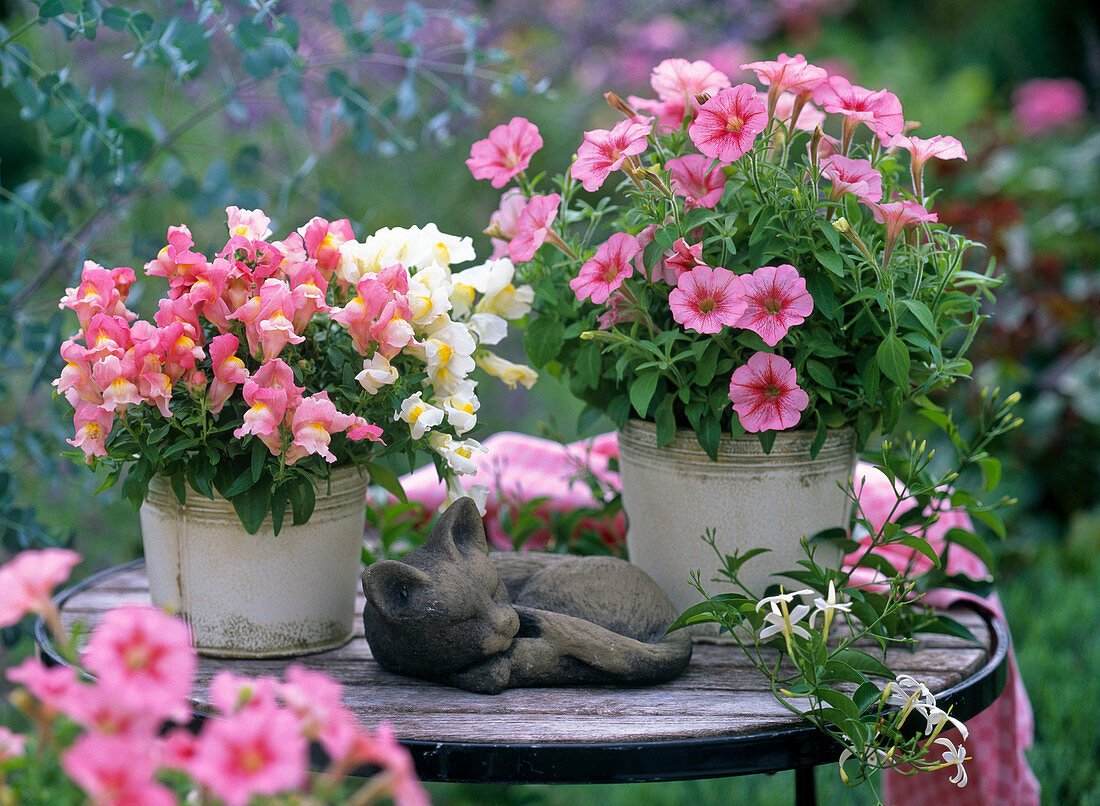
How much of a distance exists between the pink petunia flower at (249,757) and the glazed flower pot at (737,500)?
62 centimetres

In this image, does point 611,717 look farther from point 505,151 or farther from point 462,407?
point 505,151

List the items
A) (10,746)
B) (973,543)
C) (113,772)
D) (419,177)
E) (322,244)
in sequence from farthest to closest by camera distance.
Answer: (419,177) → (973,543) → (322,244) → (10,746) → (113,772)

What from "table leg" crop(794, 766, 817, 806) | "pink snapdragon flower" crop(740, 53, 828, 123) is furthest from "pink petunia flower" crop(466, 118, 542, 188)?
"table leg" crop(794, 766, 817, 806)

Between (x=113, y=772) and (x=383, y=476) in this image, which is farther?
(x=383, y=476)

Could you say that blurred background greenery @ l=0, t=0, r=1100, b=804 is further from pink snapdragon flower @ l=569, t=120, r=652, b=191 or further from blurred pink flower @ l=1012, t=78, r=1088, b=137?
pink snapdragon flower @ l=569, t=120, r=652, b=191

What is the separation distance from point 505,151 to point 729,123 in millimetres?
246

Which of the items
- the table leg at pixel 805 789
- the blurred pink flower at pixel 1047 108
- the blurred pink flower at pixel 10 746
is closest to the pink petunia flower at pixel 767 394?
the table leg at pixel 805 789

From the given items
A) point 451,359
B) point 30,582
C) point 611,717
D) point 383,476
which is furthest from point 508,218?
point 30,582

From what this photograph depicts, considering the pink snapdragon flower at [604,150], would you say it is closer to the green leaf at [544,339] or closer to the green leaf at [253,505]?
the green leaf at [544,339]

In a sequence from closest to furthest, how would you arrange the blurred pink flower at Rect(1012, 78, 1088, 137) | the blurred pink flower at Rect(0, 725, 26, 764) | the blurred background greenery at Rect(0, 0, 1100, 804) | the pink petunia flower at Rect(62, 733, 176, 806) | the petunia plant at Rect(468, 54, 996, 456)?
the pink petunia flower at Rect(62, 733, 176, 806) < the blurred pink flower at Rect(0, 725, 26, 764) < the petunia plant at Rect(468, 54, 996, 456) < the blurred background greenery at Rect(0, 0, 1100, 804) < the blurred pink flower at Rect(1012, 78, 1088, 137)

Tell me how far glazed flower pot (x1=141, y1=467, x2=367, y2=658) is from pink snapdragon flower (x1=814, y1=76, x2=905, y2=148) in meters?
0.56

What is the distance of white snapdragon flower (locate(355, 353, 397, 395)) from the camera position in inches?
33.7

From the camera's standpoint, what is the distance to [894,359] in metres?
0.87

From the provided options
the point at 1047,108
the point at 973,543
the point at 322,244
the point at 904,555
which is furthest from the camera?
the point at 1047,108
